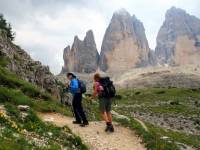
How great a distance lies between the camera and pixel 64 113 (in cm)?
3162

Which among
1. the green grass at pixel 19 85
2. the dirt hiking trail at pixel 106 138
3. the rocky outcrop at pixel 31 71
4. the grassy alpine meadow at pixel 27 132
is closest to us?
the grassy alpine meadow at pixel 27 132

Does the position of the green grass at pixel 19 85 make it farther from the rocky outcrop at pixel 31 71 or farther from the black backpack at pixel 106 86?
the black backpack at pixel 106 86

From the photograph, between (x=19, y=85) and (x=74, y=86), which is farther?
(x=19, y=85)

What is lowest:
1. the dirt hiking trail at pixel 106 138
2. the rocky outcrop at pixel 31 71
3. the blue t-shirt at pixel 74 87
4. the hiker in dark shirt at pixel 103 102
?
the dirt hiking trail at pixel 106 138

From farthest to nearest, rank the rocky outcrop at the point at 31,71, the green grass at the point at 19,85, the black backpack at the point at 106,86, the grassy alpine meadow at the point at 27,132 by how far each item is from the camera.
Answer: the rocky outcrop at the point at 31,71 < the green grass at the point at 19,85 < the black backpack at the point at 106,86 < the grassy alpine meadow at the point at 27,132

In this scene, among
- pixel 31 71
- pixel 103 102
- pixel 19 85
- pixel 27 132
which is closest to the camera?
pixel 27 132

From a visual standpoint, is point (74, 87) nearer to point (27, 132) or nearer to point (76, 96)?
point (76, 96)

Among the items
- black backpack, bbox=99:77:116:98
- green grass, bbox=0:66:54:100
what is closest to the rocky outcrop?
green grass, bbox=0:66:54:100

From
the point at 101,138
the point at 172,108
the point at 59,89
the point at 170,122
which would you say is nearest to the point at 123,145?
the point at 101,138

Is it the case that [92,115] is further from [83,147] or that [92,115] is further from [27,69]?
[83,147]

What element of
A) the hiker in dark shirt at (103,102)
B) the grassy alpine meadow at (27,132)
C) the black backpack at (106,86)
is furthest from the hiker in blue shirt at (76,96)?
the grassy alpine meadow at (27,132)

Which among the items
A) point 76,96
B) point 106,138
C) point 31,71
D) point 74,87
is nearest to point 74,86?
point 74,87

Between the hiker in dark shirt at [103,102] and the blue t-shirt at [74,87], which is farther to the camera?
the blue t-shirt at [74,87]

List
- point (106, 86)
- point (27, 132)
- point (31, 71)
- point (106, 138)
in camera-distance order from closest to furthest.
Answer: point (27, 132), point (106, 138), point (106, 86), point (31, 71)
